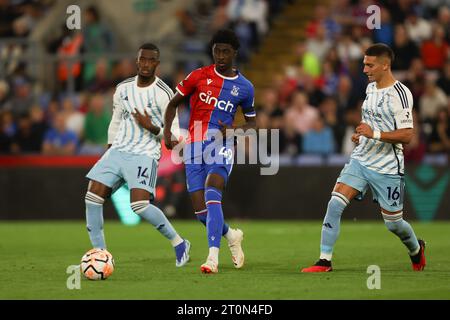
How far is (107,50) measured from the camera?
2433cm

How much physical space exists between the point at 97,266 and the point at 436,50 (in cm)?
1307

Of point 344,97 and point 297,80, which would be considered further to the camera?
point 297,80

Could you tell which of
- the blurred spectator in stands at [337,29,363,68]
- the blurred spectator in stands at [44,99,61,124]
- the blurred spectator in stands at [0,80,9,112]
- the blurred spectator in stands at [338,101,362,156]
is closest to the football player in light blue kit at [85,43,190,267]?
the blurred spectator in stands at [338,101,362,156]

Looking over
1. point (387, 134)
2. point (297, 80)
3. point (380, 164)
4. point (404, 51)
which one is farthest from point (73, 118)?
point (387, 134)

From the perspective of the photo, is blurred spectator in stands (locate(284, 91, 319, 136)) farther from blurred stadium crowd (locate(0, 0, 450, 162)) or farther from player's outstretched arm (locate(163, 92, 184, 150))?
player's outstretched arm (locate(163, 92, 184, 150))

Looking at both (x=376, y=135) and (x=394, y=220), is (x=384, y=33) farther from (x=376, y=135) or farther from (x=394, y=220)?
(x=376, y=135)

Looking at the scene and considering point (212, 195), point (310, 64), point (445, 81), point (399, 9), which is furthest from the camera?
point (310, 64)

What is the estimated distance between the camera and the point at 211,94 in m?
11.7

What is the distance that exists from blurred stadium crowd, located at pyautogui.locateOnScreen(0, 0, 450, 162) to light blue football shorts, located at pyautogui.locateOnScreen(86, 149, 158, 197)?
962 centimetres

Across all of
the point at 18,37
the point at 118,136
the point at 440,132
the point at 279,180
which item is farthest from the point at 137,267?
the point at 18,37

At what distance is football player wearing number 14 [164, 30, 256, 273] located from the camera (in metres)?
11.5

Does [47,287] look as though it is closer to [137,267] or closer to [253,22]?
[137,267]

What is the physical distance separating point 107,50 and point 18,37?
2902mm

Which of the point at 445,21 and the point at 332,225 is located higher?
the point at 445,21
